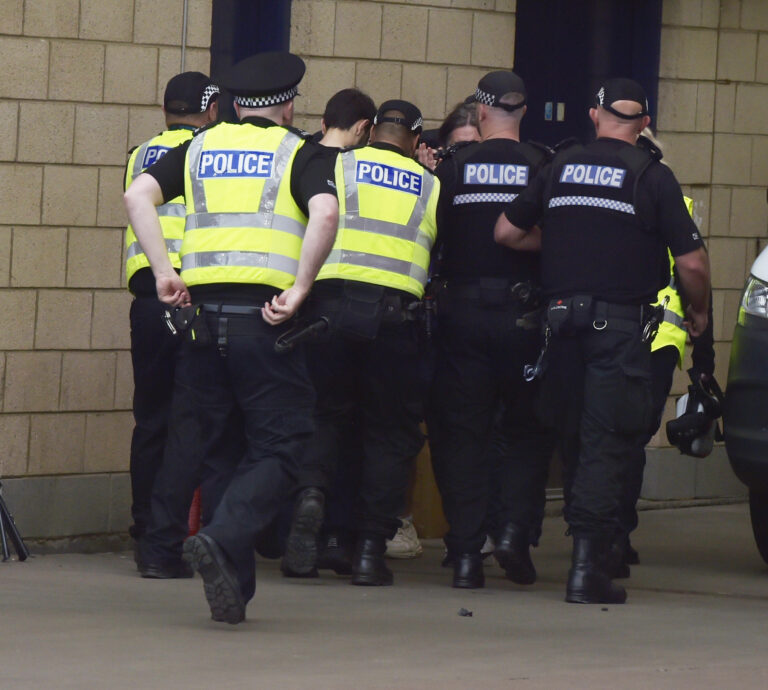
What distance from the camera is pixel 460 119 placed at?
Result: 8.45 m

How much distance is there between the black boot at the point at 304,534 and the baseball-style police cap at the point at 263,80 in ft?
5.03

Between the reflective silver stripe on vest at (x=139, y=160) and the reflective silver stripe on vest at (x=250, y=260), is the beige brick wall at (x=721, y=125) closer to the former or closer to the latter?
the reflective silver stripe on vest at (x=139, y=160)

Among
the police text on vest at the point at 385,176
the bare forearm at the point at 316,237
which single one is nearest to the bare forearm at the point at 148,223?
the bare forearm at the point at 316,237

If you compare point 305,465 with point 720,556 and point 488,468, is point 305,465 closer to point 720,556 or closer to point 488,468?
point 488,468

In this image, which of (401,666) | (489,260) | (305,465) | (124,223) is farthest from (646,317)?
(124,223)

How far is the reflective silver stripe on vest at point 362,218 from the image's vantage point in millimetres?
7227

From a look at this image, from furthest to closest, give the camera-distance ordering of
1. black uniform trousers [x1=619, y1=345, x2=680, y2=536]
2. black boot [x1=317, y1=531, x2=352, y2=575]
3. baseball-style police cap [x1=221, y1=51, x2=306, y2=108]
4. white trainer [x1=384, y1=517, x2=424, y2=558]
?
white trainer [x1=384, y1=517, x2=424, y2=558] < black uniform trousers [x1=619, y1=345, x2=680, y2=536] < black boot [x1=317, y1=531, x2=352, y2=575] < baseball-style police cap [x1=221, y1=51, x2=306, y2=108]

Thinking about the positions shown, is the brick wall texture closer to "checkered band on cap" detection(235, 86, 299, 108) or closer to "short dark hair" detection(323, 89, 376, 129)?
"short dark hair" detection(323, 89, 376, 129)

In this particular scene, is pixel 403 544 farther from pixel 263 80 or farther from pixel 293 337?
pixel 263 80

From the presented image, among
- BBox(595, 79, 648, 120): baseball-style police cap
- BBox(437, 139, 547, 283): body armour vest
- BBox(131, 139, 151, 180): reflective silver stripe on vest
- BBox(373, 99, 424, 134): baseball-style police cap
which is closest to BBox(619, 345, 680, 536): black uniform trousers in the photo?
BBox(437, 139, 547, 283): body armour vest

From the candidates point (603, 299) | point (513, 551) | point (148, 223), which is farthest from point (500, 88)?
point (513, 551)

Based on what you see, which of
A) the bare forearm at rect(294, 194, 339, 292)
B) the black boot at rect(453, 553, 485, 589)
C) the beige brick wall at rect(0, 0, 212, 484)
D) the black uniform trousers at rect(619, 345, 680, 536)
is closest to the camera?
the bare forearm at rect(294, 194, 339, 292)

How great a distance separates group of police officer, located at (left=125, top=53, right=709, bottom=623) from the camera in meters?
6.42

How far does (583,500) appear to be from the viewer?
277 inches
